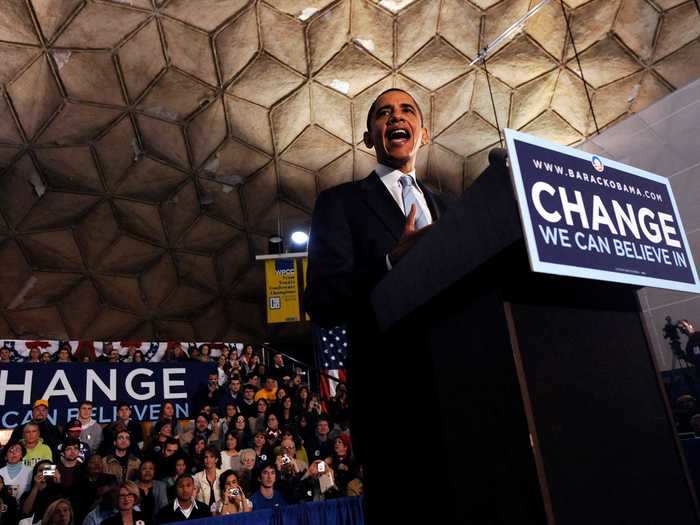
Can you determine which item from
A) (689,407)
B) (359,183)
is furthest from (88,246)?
(359,183)

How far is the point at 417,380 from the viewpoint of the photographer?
131 centimetres

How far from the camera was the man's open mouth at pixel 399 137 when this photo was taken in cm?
179

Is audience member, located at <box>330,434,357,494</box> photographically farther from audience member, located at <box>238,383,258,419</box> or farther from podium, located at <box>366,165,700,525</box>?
podium, located at <box>366,165,700,525</box>

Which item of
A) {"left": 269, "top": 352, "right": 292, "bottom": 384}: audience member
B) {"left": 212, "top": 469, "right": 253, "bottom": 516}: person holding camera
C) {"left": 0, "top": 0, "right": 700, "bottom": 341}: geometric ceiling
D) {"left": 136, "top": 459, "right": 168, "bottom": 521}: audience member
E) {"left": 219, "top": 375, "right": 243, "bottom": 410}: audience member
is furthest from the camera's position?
{"left": 269, "top": 352, "right": 292, "bottom": 384}: audience member

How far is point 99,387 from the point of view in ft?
31.7

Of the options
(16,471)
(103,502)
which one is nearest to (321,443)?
(103,502)

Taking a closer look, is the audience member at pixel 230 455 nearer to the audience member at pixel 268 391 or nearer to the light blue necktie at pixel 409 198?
the audience member at pixel 268 391

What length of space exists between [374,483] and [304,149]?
1370 centimetres

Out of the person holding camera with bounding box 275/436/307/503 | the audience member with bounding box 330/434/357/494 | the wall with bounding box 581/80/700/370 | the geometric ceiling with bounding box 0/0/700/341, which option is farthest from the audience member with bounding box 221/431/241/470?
the wall with bounding box 581/80/700/370

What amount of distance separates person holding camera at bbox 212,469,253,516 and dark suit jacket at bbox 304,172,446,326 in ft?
24.5

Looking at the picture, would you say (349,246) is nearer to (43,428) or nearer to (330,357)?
(43,428)

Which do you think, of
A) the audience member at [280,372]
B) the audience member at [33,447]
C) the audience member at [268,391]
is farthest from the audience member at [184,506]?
the audience member at [280,372]

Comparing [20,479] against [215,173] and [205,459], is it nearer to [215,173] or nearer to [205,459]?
[205,459]

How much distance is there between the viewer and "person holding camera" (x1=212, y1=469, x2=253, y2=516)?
26.2 ft
